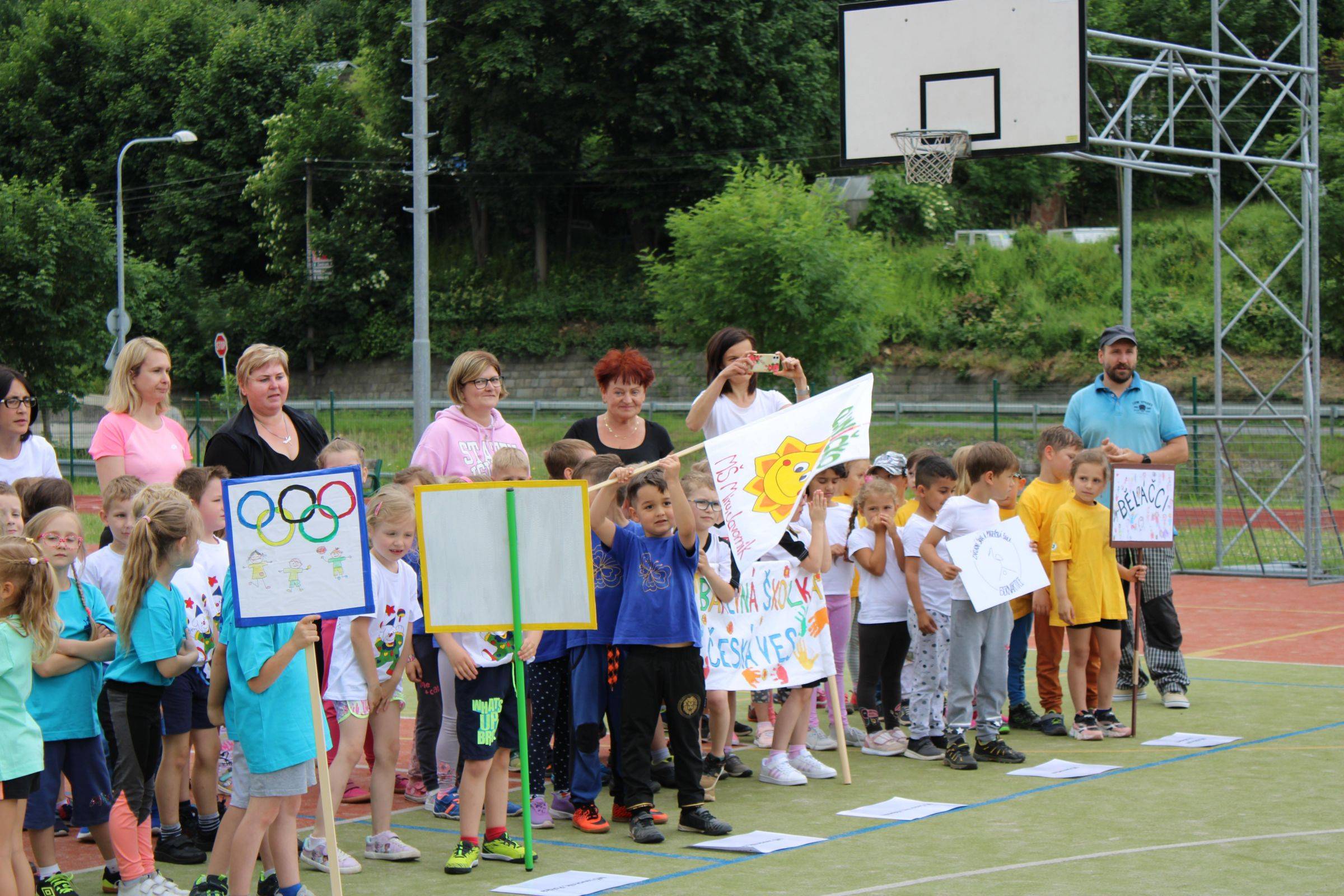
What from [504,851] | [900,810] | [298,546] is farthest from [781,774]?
[298,546]

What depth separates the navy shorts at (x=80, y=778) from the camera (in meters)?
5.75

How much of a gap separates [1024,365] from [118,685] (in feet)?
104

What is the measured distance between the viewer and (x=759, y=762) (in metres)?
8.41

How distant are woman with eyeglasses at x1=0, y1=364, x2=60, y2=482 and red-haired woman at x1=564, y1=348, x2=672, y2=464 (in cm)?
262

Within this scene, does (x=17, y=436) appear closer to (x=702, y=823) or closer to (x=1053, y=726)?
(x=702, y=823)

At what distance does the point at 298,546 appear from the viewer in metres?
5.50

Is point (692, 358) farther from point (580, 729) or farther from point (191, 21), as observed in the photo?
point (580, 729)

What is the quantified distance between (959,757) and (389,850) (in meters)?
3.13

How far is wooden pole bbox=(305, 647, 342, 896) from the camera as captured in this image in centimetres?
535

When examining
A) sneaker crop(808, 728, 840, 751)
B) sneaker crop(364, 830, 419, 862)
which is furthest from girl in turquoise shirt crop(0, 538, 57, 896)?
sneaker crop(808, 728, 840, 751)

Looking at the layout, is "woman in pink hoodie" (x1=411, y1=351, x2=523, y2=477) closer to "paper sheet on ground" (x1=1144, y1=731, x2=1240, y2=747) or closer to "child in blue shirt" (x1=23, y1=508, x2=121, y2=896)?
"child in blue shirt" (x1=23, y1=508, x2=121, y2=896)

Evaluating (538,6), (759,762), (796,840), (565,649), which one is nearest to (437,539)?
(565,649)

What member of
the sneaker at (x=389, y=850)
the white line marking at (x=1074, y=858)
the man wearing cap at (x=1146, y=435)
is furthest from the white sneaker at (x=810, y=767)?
the man wearing cap at (x=1146, y=435)

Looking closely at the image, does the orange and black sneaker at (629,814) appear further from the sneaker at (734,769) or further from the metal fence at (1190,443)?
the metal fence at (1190,443)
